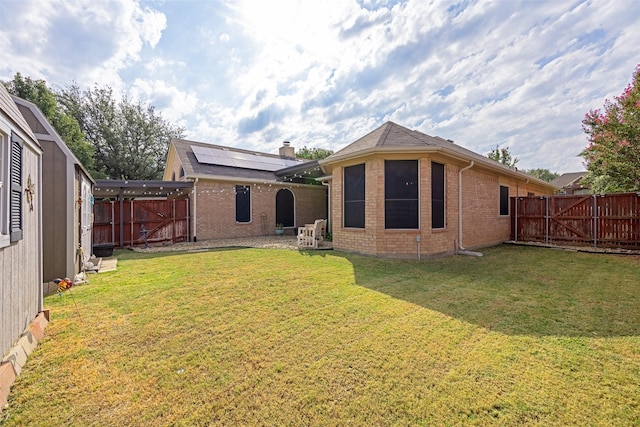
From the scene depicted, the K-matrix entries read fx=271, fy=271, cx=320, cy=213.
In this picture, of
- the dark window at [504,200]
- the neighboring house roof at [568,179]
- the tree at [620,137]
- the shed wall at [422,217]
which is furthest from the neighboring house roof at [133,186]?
the neighboring house roof at [568,179]

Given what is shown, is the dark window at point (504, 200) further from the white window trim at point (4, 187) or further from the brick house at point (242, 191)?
the white window trim at point (4, 187)

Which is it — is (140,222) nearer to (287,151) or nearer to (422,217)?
(422,217)

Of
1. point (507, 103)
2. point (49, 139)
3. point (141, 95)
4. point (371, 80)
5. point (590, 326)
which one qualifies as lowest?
point (590, 326)

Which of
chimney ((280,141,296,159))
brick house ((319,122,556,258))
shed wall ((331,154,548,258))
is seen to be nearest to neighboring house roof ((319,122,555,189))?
brick house ((319,122,556,258))

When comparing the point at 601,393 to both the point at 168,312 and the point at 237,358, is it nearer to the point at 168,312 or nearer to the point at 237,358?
the point at 237,358

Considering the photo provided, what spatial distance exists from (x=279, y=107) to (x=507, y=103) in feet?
35.9

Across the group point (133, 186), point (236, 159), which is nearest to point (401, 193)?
point (133, 186)

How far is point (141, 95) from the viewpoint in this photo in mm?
24375

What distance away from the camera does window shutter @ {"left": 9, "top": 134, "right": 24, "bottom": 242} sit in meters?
2.46

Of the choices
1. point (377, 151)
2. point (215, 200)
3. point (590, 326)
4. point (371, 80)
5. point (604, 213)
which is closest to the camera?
point (590, 326)

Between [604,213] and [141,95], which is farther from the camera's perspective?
[141,95]

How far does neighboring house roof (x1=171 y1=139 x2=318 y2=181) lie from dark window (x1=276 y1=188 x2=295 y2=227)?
0.89 meters

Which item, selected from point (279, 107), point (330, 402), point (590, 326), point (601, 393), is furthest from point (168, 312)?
point (279, 107)

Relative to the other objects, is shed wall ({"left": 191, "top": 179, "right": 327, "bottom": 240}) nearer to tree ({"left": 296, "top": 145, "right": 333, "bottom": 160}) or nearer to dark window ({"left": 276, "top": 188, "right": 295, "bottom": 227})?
dark window ({"left": 276, "top": 188, "right": 295, "bottom": 227})
